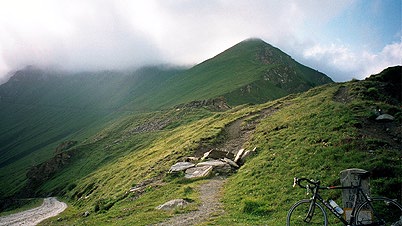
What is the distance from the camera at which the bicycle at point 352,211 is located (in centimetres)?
1301

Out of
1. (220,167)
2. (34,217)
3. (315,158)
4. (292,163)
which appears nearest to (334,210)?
(315,158)

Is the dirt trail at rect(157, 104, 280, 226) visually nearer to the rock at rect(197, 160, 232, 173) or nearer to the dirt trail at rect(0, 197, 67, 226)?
the rock at rect(197, 160, 232, 173)

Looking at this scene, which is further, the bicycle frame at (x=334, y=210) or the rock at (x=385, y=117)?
the rock at (x=385, y=117)

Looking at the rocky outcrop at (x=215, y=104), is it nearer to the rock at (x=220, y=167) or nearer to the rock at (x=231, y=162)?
the rock at (x=231, y=162)

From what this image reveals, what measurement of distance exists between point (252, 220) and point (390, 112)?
933 inches

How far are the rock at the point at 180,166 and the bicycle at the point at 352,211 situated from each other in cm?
2585

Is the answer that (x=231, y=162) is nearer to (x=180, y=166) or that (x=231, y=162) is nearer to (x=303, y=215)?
(x=180, y=166)

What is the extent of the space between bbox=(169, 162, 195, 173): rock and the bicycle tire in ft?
84.8

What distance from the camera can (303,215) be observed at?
1445 cm

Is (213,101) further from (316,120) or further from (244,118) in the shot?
(316,120)

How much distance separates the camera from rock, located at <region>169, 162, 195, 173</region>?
131ft

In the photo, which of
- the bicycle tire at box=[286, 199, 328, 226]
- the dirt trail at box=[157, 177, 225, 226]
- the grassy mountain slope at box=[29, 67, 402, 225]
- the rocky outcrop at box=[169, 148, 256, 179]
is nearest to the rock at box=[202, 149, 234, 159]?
the rocky outcrop at box=[169, 148, 256, 179]

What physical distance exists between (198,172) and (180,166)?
4696 mm

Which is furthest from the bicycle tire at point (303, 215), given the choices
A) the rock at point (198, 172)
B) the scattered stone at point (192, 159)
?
the scattered stone at point (192, 159)
